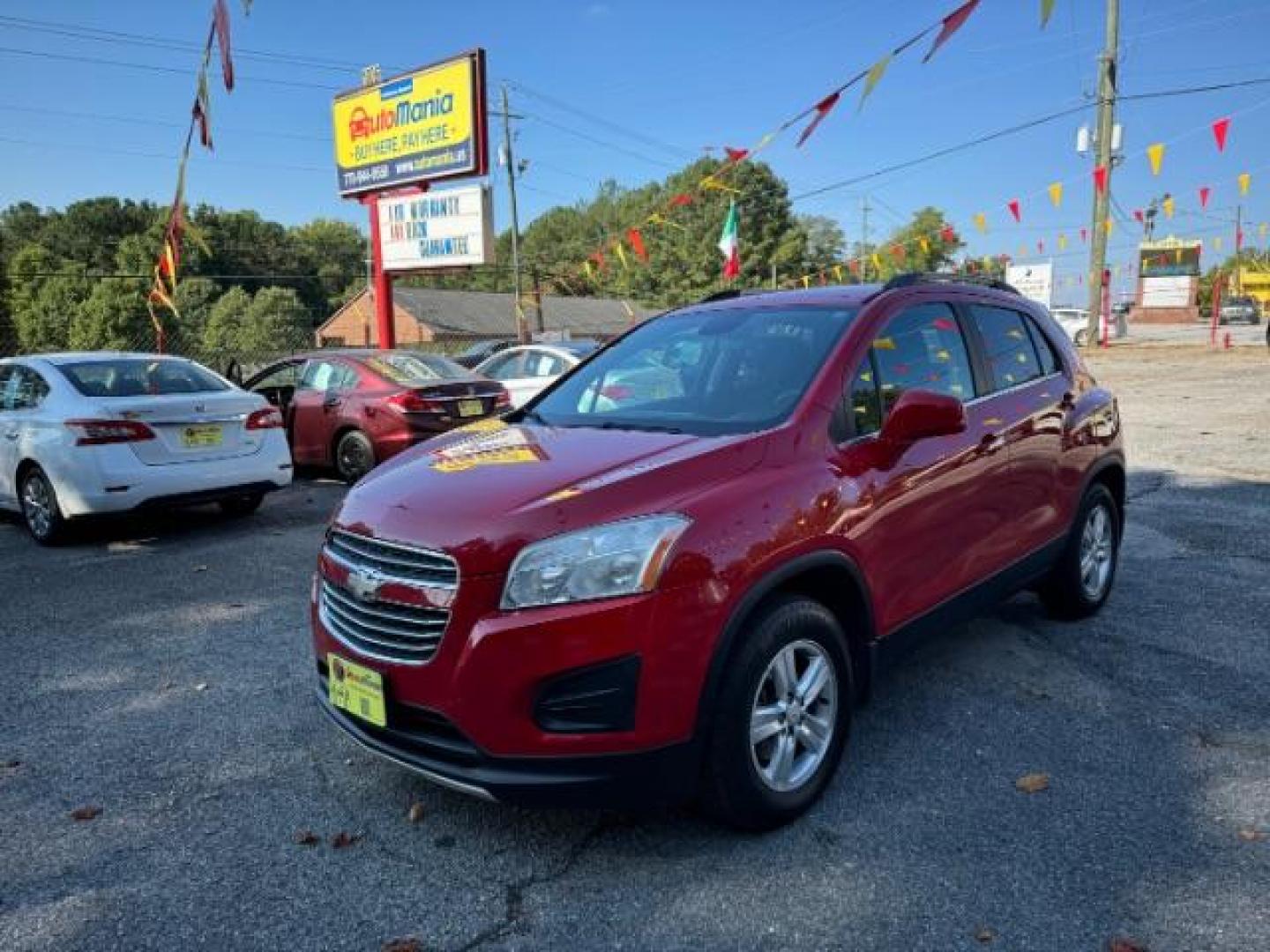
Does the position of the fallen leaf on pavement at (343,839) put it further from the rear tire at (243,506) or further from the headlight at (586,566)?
the rear tire at (243,506)

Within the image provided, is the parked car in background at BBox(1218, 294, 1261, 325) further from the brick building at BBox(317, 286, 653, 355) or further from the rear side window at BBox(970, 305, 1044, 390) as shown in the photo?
the rear side window at BBox(970, 305, 1044, 390)

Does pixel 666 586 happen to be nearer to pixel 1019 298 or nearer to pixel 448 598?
pixel 448 598

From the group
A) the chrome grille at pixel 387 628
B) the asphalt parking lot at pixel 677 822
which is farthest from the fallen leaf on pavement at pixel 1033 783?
the chrome grille at pixel 387 628

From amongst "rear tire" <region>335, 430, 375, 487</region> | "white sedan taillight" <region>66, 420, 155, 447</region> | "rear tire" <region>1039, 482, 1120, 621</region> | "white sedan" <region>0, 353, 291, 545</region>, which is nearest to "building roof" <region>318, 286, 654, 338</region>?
"rear tire" <region>335, 430, 375, 487</region>

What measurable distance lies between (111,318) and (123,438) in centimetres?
4262

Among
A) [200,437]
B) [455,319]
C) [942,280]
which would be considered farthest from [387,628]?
[455,319]

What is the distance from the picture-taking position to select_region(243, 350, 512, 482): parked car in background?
9219mm

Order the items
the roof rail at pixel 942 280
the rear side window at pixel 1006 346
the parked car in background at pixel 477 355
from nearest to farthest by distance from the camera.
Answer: the roof rail at pixel 942 280 < the rear side window at pixel 1006 346 < the parked car in background at pixel 477 355

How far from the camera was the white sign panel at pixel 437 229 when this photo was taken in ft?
53.7

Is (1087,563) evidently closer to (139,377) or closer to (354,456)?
(139,377)

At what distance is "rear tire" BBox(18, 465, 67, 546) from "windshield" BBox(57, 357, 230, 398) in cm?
76

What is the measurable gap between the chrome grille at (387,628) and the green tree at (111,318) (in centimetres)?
4182

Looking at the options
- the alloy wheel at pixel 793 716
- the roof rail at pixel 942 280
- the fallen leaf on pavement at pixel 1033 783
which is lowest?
the fallen leaf on pavement at pixel 1033 783

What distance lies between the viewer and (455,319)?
63.8 metres
